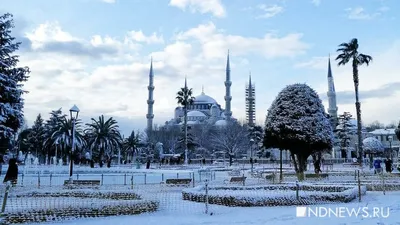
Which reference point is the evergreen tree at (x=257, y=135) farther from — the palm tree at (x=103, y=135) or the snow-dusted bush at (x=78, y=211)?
the snow-dusted bush at (x=78, y=211)

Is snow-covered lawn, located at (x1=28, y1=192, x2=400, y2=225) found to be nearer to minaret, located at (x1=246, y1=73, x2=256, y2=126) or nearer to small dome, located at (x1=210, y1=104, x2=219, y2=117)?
small dome, located at (x1=210, y1=104, x2=219, y2=117)

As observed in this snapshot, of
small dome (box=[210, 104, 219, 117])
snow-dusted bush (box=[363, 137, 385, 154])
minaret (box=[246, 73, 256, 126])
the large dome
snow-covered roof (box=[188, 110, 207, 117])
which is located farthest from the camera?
minaret (box=[246, 73, 256, 126])

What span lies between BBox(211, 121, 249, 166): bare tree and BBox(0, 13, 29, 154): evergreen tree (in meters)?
52.1

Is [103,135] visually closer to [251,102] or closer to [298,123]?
[298,123]

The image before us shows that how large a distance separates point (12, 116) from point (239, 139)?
189ft

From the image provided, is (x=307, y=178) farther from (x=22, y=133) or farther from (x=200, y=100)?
(x=200, y=100)

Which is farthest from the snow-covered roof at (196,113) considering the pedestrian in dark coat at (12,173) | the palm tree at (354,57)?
the pedestrian in dark coat at (12,173)

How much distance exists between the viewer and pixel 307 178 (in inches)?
934

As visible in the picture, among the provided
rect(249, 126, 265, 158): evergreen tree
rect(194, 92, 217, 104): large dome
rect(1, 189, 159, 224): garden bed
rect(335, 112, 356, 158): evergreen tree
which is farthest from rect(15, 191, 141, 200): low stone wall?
rect(194, 92, 217, 104): large dome

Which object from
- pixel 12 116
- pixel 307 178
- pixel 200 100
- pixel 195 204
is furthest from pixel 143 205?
pixel 200 100

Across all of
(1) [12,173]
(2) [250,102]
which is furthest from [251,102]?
(1) [12,173]

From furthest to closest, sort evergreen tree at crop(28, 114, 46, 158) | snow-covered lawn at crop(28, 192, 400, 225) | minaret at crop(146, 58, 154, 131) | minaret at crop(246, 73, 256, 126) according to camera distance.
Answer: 1. minaret at crop(246, 73, 256, 126)
2. minaret at crop(146, 58, 154, 131)
3. evergreen tree at crop(28, 114, 46, 158)
4. snow-covered lawn at crop(28, 192, 400, 225)

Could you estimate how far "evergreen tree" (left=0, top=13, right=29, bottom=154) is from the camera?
17141 mm

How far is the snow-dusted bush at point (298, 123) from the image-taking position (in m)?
25.2
